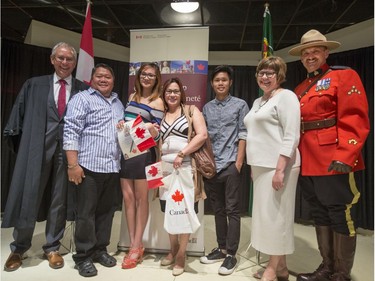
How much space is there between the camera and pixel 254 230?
6.76 ft

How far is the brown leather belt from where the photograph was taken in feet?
6.29

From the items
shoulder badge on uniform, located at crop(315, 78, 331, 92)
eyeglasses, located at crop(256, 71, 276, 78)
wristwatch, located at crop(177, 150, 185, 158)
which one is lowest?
wristwatch, located at crop(177, 150, 185, 158)

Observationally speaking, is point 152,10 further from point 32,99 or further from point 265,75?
point 265,75

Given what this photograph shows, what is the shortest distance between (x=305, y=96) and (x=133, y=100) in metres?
1.36

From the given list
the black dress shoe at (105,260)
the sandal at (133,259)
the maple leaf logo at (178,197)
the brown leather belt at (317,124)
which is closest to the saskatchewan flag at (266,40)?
the brown leather belt at (317,124)

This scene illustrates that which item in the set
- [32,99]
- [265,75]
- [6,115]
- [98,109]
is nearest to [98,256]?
[98,109]

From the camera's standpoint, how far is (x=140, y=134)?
7.32ft

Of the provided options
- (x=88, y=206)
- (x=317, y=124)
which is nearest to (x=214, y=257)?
(x=88, y=206)

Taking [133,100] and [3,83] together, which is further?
[3,83]

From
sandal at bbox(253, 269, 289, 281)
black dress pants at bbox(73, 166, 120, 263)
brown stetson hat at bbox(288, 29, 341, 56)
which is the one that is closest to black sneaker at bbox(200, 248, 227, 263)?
sandal at bbox(253, 269, 289, 281)

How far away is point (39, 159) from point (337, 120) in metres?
2.23

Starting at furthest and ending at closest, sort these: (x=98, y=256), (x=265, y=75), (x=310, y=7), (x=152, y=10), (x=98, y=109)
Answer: (x=152, y=10) → (x=310, y=7) → (x=98, y=256) → (x=98, y=109) → (x=265, y=75)

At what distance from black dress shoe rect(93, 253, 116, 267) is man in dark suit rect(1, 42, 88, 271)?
280 mm

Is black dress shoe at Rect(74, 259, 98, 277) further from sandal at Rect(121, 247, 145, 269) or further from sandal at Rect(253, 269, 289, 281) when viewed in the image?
sandal at Rect(253, 269, 289, 281)
